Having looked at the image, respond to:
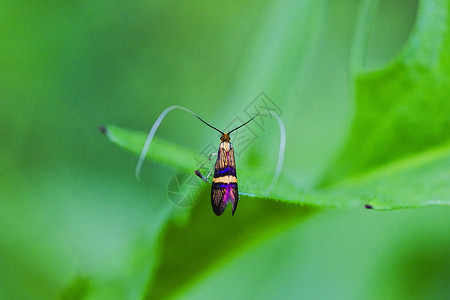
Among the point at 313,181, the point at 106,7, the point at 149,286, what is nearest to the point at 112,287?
the point at 149,286

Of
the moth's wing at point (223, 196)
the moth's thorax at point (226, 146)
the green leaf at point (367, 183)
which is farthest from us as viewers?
the moth's thorax at point (226, 146)

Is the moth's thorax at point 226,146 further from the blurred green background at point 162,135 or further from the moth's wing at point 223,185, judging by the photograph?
the blurred green background at point 162,135

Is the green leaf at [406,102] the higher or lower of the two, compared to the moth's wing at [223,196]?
higher

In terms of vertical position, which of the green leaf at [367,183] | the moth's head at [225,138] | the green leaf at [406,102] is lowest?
the green leaf at [367,183]

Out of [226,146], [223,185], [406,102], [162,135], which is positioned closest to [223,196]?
[223,185]

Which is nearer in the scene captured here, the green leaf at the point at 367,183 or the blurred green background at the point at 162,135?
the green leaf at the point at 367,183

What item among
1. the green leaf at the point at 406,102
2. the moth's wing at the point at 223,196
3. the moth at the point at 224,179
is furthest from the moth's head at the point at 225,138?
the green leaf at the point at 406,102

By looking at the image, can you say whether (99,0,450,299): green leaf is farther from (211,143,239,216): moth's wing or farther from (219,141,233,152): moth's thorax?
(219,141,233,152): moth's thorax
